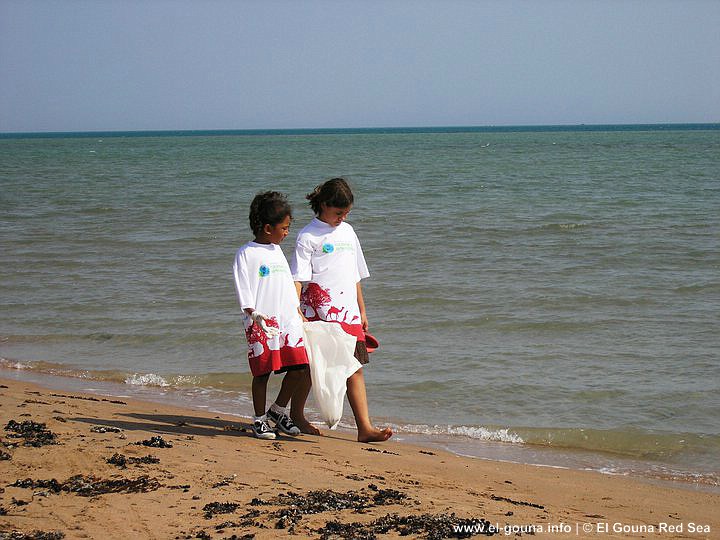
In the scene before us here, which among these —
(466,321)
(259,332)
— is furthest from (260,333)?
(466,321)

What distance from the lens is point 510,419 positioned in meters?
6.22

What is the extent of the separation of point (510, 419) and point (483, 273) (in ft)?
17.6

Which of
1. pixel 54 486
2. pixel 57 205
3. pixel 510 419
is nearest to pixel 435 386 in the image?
pixel 510 419

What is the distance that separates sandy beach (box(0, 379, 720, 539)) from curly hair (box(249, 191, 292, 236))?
4.30ft

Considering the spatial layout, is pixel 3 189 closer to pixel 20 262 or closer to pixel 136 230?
pixel 136 230

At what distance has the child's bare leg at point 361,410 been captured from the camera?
5.34 m

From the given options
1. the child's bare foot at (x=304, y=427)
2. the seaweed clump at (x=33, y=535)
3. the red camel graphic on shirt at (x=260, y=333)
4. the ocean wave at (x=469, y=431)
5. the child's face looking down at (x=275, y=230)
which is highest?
the child's face looking down at (x=275, y=230)

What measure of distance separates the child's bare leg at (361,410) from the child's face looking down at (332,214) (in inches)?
38.1

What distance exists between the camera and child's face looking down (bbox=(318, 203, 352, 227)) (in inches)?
201

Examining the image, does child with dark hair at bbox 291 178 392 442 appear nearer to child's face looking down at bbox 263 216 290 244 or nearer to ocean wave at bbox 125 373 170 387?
child's face looking down at bbox 263 216 290 244

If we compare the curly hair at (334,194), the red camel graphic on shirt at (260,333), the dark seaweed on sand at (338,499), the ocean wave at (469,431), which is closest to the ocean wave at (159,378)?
the ocean wave at (469,431)

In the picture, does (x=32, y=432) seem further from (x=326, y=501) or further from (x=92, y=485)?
(x=326, y=501)

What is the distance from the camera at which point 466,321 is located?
8836 mm

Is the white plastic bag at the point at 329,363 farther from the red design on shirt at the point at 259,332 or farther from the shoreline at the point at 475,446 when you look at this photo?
the shoreline at the point at 475,446
